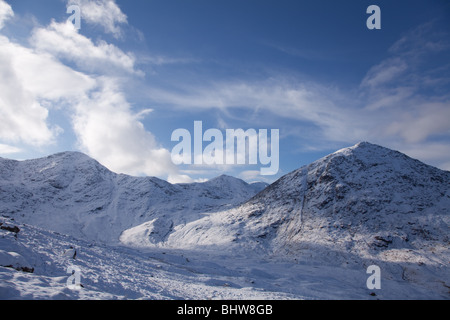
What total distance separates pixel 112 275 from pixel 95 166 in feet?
402

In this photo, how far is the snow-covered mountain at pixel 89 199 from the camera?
264 ft

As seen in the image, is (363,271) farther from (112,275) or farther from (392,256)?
(112,275)

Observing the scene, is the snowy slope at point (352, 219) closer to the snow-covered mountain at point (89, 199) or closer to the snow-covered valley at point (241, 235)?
the snow-covered valley at point (241, 235)

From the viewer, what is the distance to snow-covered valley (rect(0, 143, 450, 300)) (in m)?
17.7

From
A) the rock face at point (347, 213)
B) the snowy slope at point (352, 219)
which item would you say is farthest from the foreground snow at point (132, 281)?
the rock face at point (347, 213)

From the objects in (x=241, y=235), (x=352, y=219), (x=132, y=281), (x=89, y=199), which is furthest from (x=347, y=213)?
(x=89, y=199)

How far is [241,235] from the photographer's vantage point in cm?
6394

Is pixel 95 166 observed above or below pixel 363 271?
above

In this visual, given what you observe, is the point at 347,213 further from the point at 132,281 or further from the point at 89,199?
the point at 89,199

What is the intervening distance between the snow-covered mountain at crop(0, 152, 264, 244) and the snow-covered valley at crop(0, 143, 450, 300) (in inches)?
26.9

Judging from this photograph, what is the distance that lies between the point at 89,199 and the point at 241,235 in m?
71.1

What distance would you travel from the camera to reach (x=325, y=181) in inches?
2724

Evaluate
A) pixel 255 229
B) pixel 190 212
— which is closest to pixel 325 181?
pixel 255 229

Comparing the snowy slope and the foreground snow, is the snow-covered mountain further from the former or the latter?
the foreground snow
